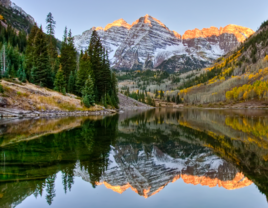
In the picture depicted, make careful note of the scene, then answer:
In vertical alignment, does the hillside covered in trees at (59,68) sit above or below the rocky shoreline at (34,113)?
above

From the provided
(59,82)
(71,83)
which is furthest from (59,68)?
(71,83)

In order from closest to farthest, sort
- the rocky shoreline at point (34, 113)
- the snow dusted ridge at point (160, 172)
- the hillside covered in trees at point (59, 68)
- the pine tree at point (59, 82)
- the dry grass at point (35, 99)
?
the snow dusted ridge at point (160, 172), the rocky shoreline at point (34, 113), the dry grass at point (35, 99), the hillside covered in trees at point (59, 68), the pine tree at point (59, 82)

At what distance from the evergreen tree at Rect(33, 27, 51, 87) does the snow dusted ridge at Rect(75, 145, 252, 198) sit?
1988 inches

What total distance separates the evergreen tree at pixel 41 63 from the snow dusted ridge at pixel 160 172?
166ft

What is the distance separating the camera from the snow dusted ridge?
10614 mm

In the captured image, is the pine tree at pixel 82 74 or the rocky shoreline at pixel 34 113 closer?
the rocky shoreline at pixel 34 113

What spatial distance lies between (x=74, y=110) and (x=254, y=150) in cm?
5002

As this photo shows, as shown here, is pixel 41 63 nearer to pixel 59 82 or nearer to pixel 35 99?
pixel 59 82

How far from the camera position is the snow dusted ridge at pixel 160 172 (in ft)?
34.8

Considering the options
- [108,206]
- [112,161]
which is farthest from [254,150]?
[108,206]

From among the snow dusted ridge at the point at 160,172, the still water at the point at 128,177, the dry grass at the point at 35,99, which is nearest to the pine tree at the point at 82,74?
the dry grass at the point at 35,99

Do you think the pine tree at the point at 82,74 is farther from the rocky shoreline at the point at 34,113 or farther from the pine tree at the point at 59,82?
the rocky shoreline at the point at 34,113

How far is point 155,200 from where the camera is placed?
29.8 ft

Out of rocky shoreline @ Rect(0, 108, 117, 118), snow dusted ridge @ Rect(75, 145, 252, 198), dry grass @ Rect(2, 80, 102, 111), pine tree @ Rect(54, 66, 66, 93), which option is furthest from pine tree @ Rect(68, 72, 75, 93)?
snow dusted ridge @ Rect(75, 145, 252, 198)
